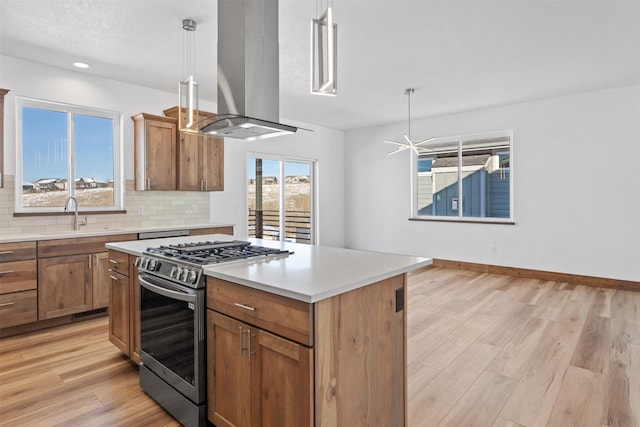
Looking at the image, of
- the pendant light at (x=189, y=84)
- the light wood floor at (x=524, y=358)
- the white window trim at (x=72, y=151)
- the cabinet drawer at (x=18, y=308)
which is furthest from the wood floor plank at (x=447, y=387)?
the white window trim at (x=72, y=151)

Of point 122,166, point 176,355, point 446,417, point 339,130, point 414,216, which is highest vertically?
point 339,130

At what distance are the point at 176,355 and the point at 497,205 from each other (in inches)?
219

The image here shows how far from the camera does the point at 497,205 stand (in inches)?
237

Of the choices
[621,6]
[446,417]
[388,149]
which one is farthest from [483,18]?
[388,149]

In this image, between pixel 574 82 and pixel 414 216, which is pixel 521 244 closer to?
pixel 414 216

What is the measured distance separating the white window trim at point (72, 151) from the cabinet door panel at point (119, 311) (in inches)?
79.2

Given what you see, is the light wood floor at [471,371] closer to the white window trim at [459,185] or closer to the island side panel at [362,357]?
the island side panel at [362,357]

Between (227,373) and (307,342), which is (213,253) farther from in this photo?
(307,342)

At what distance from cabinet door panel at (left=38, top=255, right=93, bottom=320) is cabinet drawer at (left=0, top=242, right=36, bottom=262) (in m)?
0.12

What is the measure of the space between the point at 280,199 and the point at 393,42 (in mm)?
3766

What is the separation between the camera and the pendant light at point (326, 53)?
1685mm

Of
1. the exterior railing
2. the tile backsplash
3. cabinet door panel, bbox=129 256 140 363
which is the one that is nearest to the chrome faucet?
the tile backsplash

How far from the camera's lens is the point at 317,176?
7367 millimetres

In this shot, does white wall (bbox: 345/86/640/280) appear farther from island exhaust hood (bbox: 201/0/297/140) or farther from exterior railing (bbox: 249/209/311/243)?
island exhaust hood (bbox: 201/0/297/140)
